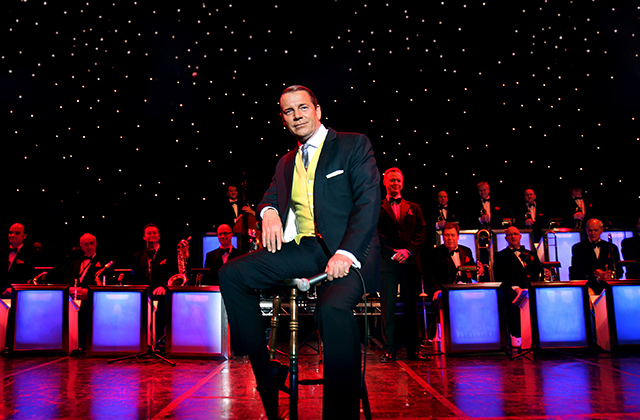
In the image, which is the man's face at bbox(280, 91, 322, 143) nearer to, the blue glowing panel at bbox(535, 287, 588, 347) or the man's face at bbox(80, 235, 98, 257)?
the blue glowing panel at bbox(535, 287, 588, 347)

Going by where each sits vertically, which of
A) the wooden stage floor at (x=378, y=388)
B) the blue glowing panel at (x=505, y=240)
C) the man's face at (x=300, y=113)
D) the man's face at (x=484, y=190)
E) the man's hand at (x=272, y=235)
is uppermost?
the man's face at (x=484, y=190)

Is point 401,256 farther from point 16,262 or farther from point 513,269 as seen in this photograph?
point 16,262

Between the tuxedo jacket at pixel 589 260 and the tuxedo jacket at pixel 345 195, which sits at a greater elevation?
the tuxedo jacket at pixel 345 195

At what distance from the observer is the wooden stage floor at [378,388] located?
2.22 metres

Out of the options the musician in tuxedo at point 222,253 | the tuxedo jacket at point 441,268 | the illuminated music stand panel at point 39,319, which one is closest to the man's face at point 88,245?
the illuminated music stand panel at point 39,319

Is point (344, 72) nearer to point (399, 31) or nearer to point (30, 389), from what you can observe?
point (399, 31)

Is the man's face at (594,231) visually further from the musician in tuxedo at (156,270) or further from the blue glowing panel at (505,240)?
the musician in tuxedo at (156,270)

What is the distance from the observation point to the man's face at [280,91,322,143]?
1.90m

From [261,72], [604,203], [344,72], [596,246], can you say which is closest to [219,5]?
[261,72]

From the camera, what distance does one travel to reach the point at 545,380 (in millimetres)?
2984

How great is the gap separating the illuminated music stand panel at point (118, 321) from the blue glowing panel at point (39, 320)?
0.38 m

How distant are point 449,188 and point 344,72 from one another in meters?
3.11

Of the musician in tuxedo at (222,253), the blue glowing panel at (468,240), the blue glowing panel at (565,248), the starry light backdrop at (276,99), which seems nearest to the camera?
the musician in tuxedo at (222,253)

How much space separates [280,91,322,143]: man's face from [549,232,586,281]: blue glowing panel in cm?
538
